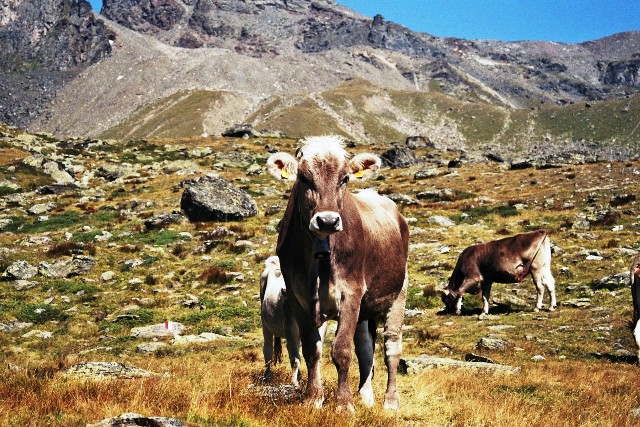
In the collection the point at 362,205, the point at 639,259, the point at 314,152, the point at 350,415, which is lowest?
the point at 350,415

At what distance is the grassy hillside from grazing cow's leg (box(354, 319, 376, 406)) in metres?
0.60

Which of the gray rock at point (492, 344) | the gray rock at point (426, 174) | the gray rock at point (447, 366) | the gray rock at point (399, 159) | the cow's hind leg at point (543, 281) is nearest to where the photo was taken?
the gray rock at point (447, 366)

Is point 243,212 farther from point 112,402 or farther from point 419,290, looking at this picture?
point 112,402

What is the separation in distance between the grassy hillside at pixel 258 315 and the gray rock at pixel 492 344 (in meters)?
0.23

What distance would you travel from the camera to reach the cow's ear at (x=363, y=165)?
6.64 m

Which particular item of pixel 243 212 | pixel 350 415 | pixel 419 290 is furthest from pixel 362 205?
pixel 243 212

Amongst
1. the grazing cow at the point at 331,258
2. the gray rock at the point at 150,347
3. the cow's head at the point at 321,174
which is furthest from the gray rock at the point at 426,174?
the cow's head at the point at 321,174

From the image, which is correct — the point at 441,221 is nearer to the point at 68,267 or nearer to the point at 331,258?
the point at 68,267

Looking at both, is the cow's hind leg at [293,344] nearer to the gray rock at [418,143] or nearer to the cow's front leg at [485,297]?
the cow's front leg at [485,297]

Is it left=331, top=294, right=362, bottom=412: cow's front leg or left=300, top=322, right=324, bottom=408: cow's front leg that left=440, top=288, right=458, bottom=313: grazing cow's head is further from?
left=331, top=294, right=362, bottom=412: cow's front leg

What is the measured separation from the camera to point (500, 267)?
17875mm

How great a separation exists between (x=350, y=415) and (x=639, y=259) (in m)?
9.39

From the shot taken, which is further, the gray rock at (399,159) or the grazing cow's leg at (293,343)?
the gray rock at (399,159)

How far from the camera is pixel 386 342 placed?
7.88 metres
